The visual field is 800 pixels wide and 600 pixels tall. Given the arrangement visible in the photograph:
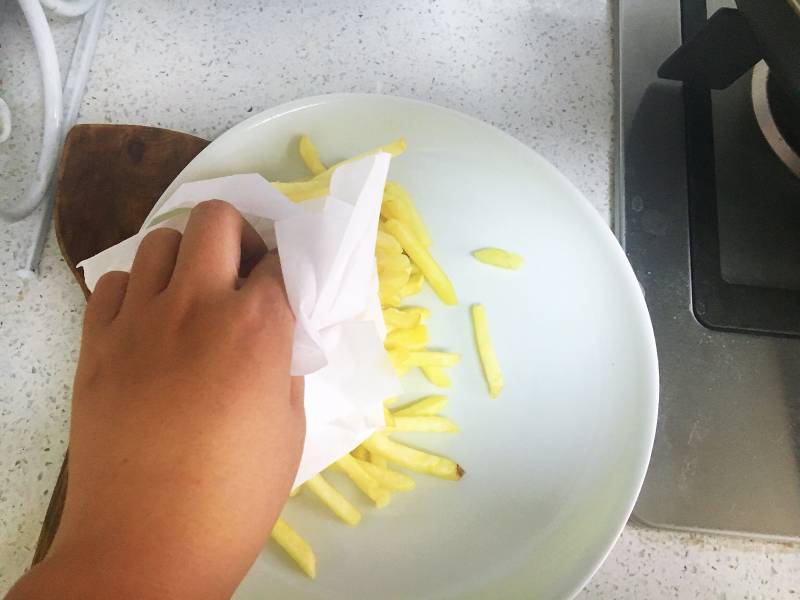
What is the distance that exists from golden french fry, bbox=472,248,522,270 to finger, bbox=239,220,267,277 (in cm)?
25

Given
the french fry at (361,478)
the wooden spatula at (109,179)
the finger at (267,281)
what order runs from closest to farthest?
the finger at (267,281) → the french fry at (361,478) → the wooden spatula at (109,179)

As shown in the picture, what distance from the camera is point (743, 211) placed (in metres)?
0.77

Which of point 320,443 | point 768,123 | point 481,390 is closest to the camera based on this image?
point 320,443

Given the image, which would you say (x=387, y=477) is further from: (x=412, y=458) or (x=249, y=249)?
(x=249, y=249)

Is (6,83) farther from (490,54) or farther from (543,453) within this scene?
(543,453)

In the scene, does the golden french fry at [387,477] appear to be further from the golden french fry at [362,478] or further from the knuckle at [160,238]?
the knuckle at [160,238]

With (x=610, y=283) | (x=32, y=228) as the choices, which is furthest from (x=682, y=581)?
(x=32, y=228)

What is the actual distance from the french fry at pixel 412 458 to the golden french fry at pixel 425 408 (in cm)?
3

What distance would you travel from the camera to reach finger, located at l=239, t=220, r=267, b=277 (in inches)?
22.0

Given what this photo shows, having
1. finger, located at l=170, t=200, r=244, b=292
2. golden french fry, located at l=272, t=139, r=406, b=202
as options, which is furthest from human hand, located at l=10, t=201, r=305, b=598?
golden french fry, located at l=272, t=139, r=406, b=202

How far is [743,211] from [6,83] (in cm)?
93

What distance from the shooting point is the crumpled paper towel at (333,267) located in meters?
0.54

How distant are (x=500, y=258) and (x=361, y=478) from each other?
0.90 ft

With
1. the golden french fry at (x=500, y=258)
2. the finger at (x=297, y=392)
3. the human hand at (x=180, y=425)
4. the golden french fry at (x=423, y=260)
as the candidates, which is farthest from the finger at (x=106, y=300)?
the golden french fry at (x=500, y=258)
